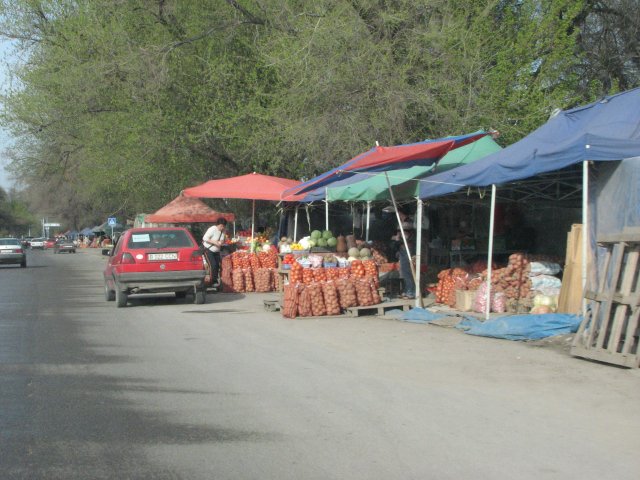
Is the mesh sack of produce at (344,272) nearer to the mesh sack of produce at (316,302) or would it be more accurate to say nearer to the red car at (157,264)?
the mesh sack of produce at (316,302)

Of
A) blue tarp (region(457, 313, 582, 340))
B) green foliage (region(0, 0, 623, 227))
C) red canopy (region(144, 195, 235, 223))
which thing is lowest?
blue tarp (region(457, 313, 582, 340))

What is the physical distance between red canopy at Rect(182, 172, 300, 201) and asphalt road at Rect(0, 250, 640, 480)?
26.3 ft

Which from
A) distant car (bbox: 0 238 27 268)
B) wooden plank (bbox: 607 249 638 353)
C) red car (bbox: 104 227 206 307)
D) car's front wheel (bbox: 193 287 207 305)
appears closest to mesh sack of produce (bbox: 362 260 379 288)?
red car (bbox: 104 227 206 307)

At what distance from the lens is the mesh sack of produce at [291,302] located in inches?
529

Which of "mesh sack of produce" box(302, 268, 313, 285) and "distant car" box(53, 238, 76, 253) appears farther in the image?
"distant car" box(53, 238, 76, 253)

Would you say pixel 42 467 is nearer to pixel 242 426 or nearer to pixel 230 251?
pixel 242 426

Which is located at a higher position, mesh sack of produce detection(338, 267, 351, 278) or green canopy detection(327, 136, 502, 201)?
green canopy detection(327, 136, 502, 201)

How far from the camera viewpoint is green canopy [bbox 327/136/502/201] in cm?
1423

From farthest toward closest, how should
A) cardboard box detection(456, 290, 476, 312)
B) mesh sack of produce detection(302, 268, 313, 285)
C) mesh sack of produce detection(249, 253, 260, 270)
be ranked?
mesh sack of produce detection(249, 253, 260, 270) → mesh sack of produce detection(302, 268, 313, 285) → cardboard box detection(456, 290, 476, 312)

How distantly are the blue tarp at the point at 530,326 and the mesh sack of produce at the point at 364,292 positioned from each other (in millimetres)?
3058

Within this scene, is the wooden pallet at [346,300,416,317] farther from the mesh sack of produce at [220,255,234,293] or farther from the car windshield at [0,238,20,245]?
the car windshield at [0,238,20,245]

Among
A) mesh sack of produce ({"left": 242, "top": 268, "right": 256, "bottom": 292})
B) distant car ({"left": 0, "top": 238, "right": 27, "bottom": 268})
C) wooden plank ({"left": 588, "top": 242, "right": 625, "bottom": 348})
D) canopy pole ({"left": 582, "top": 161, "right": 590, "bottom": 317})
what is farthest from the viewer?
distant car ({"left": 0, "top": 238, "right": 27, "bottom": 268})

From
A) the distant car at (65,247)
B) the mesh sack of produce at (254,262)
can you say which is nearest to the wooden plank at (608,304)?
the mesh sack of produce at (254,262)

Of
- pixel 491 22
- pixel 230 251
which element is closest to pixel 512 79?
pixel 491 22
